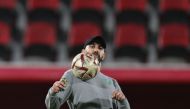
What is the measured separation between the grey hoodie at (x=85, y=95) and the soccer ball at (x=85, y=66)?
13mm

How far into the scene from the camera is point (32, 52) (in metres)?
4.02

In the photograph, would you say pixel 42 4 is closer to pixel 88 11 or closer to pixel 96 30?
pixel 88 11

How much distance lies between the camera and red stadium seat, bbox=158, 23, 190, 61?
13.0 feet

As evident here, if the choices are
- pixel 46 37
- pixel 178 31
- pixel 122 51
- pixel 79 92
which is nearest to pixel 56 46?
pixel 46 37

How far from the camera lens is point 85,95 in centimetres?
119

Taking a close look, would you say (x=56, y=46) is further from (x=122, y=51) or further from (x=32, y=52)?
(x=122, y=51)

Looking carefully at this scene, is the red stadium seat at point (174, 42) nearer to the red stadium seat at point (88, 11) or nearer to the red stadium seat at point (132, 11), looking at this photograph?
the red stadium seat at point (132, 11)

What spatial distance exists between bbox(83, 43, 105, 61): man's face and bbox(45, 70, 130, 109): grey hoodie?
0.05m

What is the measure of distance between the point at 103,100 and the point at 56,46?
9.75 ft

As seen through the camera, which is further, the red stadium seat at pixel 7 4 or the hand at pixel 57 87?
the red stadium seat at pixel 7 4

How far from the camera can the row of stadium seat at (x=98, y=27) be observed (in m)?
4.00

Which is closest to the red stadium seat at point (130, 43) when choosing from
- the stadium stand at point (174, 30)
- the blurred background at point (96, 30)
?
the blurred background at point (96, 30)

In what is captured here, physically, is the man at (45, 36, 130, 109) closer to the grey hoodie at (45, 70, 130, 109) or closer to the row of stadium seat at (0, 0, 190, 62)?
the grey hoodie at (45, 70, 130, 109)

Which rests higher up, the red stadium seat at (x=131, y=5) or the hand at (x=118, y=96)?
the red stadium seat at (x=131, y=5)
